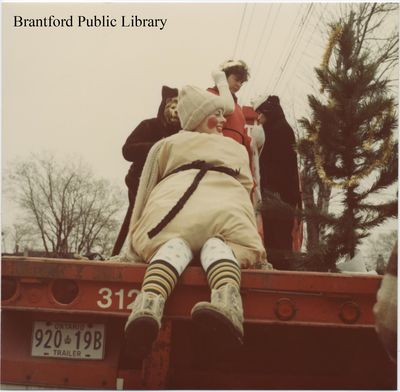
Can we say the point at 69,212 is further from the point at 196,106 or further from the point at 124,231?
the point at 196,106

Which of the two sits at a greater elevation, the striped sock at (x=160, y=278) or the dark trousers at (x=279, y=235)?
the dark trousers at (x=279, y=235)

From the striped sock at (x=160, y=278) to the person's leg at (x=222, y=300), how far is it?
0.53 feet

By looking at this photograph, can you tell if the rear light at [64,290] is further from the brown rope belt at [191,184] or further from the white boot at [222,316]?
the white boot at [222,316]

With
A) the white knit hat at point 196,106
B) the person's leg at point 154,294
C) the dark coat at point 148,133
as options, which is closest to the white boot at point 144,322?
the person's leg at point 154,294

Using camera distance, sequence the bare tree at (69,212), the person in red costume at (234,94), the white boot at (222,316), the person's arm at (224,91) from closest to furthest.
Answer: the white boot at (222,316), the person's arm at (224,91), the person in red costume at (234,94), the bare tree at (69,212)

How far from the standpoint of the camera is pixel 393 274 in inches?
71.3

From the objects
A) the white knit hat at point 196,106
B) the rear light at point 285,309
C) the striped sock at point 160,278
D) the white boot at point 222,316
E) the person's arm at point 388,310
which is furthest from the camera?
the white knit hat at point 196,106

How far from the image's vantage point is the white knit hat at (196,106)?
3.85 metres

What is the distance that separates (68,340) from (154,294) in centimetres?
62

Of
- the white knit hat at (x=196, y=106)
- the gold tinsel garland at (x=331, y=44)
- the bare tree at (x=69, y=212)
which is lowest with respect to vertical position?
the white knit hat at (x=196, y=106)

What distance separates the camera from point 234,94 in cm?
493

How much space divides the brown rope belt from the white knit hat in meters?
0.37

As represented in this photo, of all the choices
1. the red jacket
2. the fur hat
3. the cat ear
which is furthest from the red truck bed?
the fur hat

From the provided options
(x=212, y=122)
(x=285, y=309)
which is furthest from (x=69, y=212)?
(x=285, y=309)
